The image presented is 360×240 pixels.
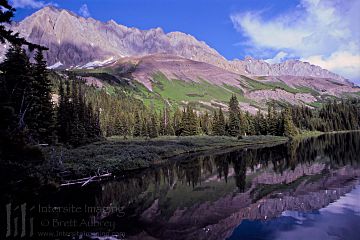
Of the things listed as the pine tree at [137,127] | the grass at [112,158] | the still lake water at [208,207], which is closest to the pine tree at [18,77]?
the grass at [112,158]

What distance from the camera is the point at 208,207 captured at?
26.9 metres

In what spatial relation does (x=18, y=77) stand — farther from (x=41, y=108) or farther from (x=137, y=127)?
(x=137, y=127)

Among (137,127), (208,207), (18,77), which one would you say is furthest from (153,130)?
(208,207)

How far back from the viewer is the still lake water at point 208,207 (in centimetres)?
2020

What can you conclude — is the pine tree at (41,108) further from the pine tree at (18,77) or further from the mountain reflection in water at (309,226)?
the mountain reflection in water at (309,226)

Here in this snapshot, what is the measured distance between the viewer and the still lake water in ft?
66.3

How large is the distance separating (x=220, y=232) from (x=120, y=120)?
126 metres

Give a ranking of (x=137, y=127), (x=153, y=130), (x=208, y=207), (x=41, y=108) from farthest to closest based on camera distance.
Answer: (x=137, y=127) → (x=153, y=130) → (x=41, y=108) → (x=208, y=207)

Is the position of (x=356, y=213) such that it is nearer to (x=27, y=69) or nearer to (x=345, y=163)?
(x=345, y=163)

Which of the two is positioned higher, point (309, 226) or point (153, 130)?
point (153, 130)

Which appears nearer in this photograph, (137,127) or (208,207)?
(208,207)

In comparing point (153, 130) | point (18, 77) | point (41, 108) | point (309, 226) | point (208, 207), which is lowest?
point (309, 226)

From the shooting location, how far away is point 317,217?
2264 cm

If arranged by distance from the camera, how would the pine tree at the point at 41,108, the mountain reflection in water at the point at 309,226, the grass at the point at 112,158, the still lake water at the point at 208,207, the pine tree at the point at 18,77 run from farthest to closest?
the pine tree at the point at 41,108 < the pine tree at the point at 18,77 < the grass at the point at 112,158 < the still lake water at the point at 208,207 < the mountain reflection in water at the point at 309,226
